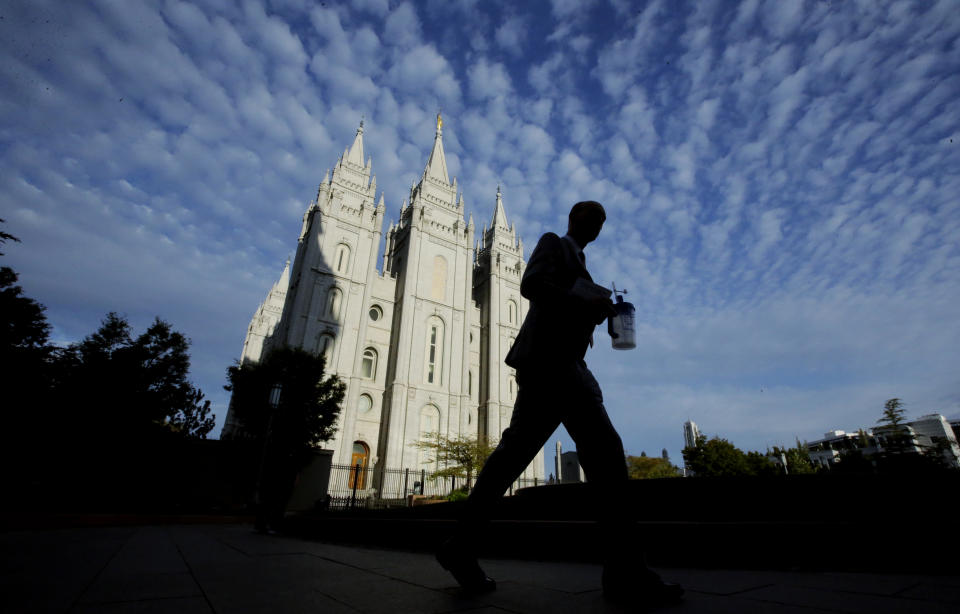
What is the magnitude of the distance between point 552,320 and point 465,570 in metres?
1.44

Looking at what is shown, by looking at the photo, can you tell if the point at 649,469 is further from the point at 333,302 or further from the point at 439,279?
the point at 333,302

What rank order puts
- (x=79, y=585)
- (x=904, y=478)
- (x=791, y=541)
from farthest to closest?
1. (x=904, y=478)
2. (x=791, y=541)
3. (x=79, y=585)

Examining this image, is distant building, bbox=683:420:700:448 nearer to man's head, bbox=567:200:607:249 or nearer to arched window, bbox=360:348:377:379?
arched window, bbox=360:348:377:379

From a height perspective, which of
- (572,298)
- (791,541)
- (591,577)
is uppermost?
(572,298)

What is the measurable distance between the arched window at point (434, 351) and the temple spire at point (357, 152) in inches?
690

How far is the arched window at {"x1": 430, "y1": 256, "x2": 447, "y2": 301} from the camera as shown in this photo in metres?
38.8

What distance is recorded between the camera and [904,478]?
4.32 metres

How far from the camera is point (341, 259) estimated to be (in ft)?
116

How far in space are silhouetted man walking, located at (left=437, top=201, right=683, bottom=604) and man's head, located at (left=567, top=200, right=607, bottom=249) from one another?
0.34 m

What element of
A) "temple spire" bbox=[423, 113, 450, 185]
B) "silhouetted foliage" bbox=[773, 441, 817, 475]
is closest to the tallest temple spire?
"temple spire" bbox=[423, 113, 450, 185]

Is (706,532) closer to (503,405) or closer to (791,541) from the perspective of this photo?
(791,541)

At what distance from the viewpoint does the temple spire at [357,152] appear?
40594mm

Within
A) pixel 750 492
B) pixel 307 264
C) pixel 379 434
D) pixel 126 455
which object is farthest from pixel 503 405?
pixel 750 492

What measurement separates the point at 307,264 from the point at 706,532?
111 ft
